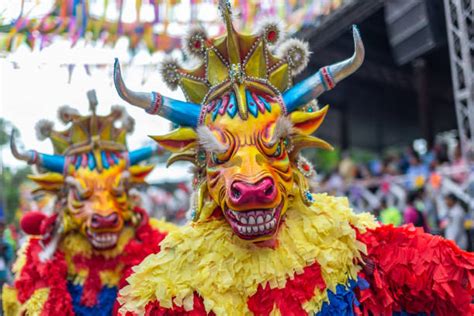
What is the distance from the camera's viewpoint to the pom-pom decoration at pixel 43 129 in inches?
161

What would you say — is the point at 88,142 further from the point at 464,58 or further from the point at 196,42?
the point at 464,58

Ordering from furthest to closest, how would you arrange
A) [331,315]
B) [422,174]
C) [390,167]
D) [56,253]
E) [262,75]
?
[390,167] < [422,174] < [56,253] < [262,75] < [331,315]

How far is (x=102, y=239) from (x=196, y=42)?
1.63 m

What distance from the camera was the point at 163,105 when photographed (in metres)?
2.38

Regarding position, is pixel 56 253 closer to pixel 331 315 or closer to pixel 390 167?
pixel 331 315

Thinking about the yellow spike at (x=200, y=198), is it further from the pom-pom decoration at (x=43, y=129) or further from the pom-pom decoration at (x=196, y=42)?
the pom-pom decoration at (x=43, y=129)

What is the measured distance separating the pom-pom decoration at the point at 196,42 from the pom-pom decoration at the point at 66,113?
176cm

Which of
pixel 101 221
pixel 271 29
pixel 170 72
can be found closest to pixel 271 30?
pixel 271 29

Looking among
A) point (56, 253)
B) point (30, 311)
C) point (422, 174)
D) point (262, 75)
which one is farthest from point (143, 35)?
point (422, 174)

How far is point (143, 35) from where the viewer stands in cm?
565

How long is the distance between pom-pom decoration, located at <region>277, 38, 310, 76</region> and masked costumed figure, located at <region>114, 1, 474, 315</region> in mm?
73

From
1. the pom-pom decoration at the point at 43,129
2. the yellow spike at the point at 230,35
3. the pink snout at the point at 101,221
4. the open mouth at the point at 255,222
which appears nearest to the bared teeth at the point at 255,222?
the open mouth at the point at 255,222

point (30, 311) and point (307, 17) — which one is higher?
point (307, 17)

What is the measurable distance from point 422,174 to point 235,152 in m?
6.39
